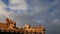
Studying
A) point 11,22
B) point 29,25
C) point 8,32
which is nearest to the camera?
point 8,32

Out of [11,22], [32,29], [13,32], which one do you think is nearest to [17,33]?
[13,32]

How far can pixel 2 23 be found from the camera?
204 feet

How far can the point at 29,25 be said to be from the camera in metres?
56.5

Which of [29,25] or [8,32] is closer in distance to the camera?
[8,32]

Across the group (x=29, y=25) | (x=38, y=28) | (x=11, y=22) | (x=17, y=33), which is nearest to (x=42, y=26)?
(x=38, y=28)

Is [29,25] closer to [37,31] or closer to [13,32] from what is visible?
[37,31]

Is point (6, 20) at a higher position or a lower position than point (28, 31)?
higher

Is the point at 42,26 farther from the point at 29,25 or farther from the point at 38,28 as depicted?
the point at 29,25

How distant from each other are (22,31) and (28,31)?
7.94 feet

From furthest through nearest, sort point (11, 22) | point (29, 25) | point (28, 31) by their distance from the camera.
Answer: point (11, 22) → point (29, 25) → point (28, 31)

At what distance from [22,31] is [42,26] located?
6863mm

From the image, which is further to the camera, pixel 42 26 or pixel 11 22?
pixel 11 22

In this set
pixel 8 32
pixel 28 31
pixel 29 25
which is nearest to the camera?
pixel 8 32

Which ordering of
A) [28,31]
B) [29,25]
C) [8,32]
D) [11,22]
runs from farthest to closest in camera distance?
[11,22]
[29,25]
[28,31]
[8,32]
